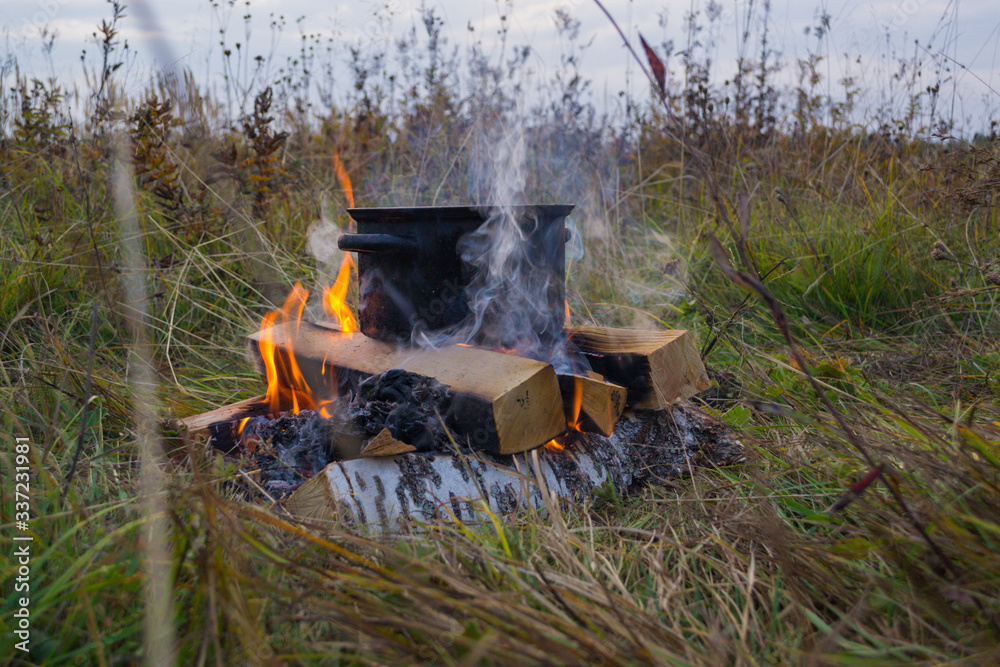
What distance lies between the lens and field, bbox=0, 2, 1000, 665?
90cm

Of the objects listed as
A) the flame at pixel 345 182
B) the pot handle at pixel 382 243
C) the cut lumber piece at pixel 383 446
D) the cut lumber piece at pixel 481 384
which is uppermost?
the flame at pixel 345 182

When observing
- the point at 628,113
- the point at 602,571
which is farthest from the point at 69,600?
the point at 628,113

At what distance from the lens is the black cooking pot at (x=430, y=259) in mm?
1715

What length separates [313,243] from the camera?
3.33 metres

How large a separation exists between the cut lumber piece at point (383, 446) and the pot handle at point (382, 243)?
0.54m

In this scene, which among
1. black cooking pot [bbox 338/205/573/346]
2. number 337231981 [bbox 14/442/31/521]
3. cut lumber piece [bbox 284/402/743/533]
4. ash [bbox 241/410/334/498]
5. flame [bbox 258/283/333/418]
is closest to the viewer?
number 337231981 [bbox 14/442/31/521]

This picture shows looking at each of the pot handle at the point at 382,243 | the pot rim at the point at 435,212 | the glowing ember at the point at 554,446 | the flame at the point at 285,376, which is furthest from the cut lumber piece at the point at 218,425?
the glowing ember at the point at 554,446

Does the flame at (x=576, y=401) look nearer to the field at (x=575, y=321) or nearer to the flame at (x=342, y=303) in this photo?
the field at (x=575, y=321)

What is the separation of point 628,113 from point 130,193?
140 inches

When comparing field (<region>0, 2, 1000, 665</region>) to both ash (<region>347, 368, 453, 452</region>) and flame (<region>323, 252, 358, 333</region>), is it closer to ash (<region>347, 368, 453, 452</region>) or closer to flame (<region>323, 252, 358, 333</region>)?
ash (<region>347, 368, 453, 452</region>)

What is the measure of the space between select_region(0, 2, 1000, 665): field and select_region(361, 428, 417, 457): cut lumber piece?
228 millimetres

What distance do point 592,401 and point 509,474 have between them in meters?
0.31

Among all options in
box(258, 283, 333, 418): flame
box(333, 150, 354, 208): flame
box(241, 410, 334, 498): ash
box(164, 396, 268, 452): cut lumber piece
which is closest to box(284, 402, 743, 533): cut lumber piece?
box(241, 410, 334, 498): ash

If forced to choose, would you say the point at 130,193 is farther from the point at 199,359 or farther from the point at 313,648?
the point at 313,648
